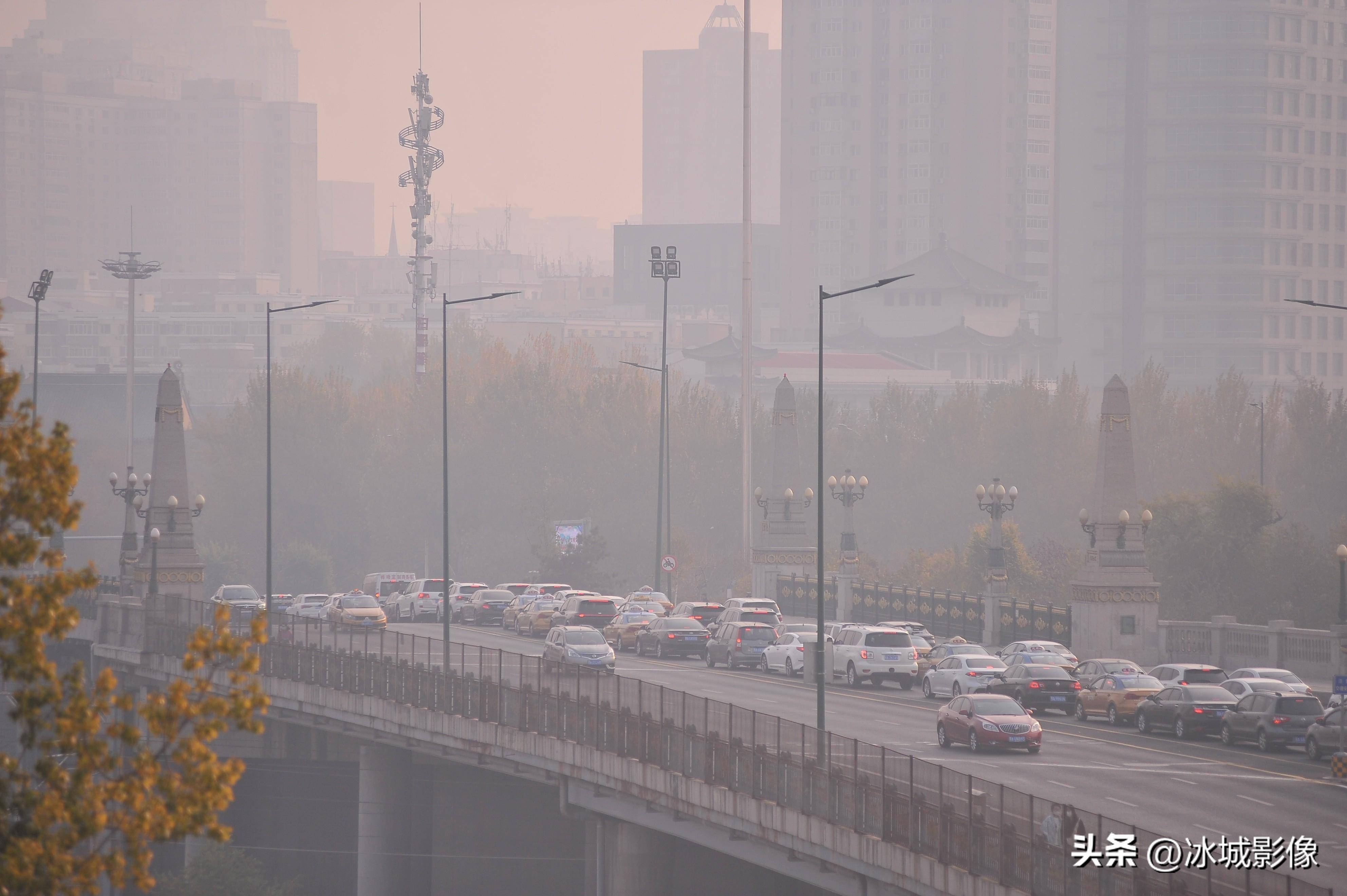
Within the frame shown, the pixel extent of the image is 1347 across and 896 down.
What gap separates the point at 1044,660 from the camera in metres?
48.3

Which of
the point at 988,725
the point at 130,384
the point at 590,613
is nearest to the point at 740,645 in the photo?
the point at 590,613

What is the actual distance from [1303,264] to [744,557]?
11092cm

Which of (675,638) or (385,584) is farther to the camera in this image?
(385,584)

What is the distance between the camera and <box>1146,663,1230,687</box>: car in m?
43.2

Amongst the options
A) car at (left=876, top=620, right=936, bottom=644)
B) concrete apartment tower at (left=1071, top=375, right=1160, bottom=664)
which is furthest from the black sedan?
concrete apartment tower at (left=1071, top=375, right=1160, bottom=664)

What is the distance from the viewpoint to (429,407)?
131 m

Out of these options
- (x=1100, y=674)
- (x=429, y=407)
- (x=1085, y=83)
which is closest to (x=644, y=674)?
(x=1100, y=674)

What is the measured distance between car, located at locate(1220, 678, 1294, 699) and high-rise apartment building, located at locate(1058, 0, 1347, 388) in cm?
14311

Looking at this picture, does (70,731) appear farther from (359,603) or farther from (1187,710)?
(359,603)

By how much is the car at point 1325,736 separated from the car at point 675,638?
2426 centimetres

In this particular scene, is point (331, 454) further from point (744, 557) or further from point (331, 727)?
point (331, 727)

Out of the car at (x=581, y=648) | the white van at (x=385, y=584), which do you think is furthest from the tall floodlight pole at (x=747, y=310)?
the car at (x=581, y=648)

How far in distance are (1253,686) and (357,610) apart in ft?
117

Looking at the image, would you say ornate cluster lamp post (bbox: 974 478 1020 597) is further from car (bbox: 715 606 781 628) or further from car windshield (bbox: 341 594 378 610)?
car windshield (bbox: 341 594 378 610)
